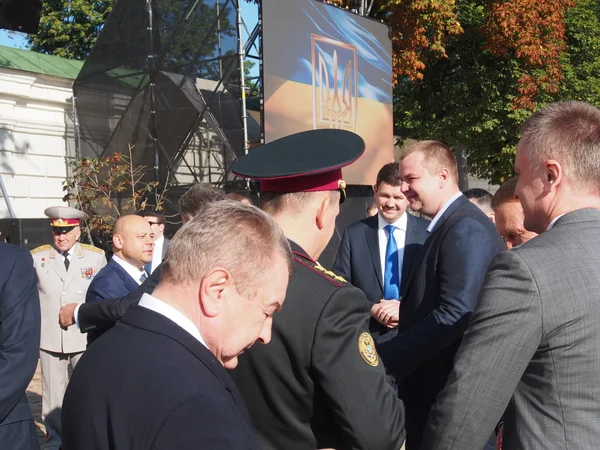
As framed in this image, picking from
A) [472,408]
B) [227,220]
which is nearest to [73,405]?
[227,220]

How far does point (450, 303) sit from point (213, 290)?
5.76ft

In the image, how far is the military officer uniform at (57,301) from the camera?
599 centimetres

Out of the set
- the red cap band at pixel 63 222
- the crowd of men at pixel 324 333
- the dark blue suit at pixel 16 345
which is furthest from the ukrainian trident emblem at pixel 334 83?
the dark blue suit at pixel 16 345

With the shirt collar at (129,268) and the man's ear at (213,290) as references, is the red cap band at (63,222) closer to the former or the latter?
the shirt collar at (129,268)

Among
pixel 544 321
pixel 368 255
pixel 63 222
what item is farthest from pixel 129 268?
pixel 544 321

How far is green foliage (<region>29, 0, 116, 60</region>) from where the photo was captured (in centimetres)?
2575

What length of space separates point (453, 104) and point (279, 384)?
1734cm

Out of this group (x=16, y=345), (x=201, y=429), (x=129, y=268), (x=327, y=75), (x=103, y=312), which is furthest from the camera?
(x=327, y=75)

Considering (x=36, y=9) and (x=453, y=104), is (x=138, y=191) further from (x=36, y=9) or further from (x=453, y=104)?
(x=453, y=104)

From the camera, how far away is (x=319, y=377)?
6.17 ft

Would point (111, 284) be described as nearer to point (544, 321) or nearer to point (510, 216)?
point (510, 216)

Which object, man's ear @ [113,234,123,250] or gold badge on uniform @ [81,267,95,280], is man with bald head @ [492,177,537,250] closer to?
man's ear @ [113,234,123,250]

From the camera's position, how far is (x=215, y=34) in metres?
11.4

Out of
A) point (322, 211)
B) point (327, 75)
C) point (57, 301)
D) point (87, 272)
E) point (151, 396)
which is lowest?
point (57, 301)
